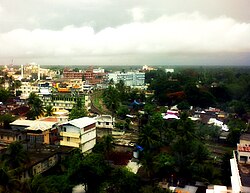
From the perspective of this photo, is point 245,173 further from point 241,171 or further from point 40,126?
point 40,126

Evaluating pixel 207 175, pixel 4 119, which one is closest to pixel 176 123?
pixel 207 175

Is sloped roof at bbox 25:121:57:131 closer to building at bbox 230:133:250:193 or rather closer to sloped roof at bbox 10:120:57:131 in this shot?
sloped roof at bbox 10:120:57:131

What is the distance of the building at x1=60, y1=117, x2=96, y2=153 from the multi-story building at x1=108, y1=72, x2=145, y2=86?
56.7 m

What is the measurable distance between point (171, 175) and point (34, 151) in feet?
28.0

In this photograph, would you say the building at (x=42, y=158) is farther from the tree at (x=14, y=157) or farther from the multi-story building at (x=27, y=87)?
the multi-story building at (x=27, y=87)

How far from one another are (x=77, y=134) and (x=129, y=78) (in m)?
60.4

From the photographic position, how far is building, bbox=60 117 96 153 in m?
19.9

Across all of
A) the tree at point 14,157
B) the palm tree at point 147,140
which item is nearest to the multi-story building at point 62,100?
the palm tree at point 147,140

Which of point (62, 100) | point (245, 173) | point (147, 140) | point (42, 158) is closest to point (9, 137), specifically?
point (42, 158)

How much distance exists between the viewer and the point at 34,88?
50.3 m

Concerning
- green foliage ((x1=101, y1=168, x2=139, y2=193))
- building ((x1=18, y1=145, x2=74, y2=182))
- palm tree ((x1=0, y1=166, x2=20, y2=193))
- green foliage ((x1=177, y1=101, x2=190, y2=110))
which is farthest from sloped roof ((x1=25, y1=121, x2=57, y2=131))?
green foliage ((x1=177, y1=101, x2=190, y2=110))

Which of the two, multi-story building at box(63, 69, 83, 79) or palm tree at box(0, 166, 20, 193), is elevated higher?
multi-story building at box(63, 69, 83, 79)

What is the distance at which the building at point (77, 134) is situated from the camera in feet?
65.4

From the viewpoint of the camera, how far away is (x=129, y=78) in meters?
79.7
